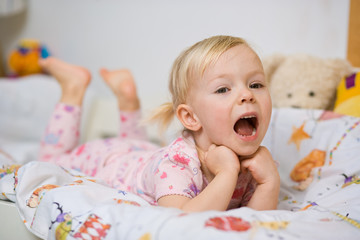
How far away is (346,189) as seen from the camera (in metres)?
0.89

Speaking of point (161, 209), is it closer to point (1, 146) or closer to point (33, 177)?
point (33, 177)

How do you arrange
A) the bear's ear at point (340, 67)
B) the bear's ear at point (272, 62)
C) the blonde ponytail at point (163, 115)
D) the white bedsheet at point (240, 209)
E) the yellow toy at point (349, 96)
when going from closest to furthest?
the white bedsheet at point (240, 209)
the blonde ponytail at point (163, 115)
the yellow toy at point (349, 96)
the bear's ear at point (340, 67)
the bear's ear at point (272, 62)

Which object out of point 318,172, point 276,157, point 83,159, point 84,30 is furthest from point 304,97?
point 84,30

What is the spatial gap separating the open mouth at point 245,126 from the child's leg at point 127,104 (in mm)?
566

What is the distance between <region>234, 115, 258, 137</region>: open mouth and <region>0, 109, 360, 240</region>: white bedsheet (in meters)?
0.16

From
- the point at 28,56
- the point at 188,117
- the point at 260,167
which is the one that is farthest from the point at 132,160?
the point at 28,56

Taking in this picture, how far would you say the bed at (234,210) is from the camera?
0.62 metres

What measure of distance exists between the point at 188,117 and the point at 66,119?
0.58 metres

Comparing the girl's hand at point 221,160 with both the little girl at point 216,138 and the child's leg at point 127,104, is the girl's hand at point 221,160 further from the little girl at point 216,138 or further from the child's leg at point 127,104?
the child's leg at point 127,104

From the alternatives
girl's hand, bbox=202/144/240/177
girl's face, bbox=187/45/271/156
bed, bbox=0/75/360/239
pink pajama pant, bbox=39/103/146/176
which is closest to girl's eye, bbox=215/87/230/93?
girl's face, bbox=187/45/271/156

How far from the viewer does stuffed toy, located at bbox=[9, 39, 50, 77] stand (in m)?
2.08

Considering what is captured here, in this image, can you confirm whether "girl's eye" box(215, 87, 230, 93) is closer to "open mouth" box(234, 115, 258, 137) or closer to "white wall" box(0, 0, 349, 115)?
"open mouth" box(234, 115, 258, 137)

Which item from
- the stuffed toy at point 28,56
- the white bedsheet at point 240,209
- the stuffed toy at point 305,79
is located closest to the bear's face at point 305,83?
the stuffed toy at point 305,79

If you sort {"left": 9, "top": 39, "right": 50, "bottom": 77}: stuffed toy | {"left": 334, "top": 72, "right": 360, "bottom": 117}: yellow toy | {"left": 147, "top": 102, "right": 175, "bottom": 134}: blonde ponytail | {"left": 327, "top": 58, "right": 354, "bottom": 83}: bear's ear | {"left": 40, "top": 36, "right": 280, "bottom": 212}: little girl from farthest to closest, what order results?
{"left": 9, "top": 39, "right": 50, "bottom": 77}: stuffed toy < {"left": 327, "top": 58, "right": 354, "bottom": 83}: bear's ear < {"left": 334, "top": 72, "right": 360, "bottom": 117}: yellow toy < {"left": 147, "top": 102, "right": 175, "bottom": 134}: blonde ponytail < {"left": 40, "top": 36, "right": 280, "bottom": 212}: little girl
